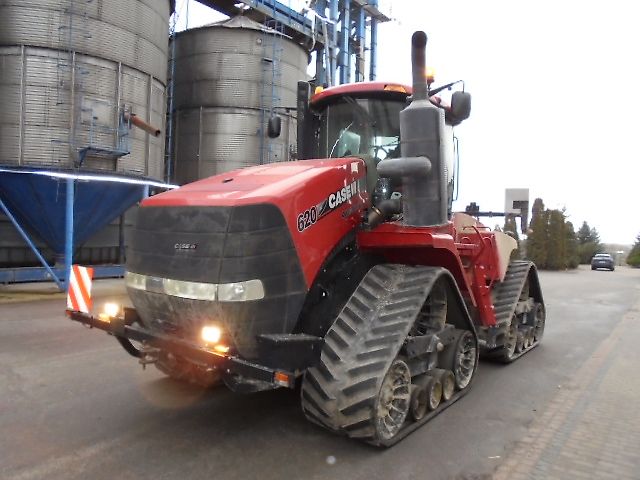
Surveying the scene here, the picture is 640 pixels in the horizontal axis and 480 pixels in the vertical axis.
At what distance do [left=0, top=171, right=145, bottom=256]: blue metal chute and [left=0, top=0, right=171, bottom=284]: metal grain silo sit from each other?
0.08ft

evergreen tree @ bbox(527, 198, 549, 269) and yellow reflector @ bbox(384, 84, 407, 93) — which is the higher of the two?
yellow reflector @ bbox(384, 84, 407, 93)

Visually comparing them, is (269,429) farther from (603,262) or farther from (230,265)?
(603,262)

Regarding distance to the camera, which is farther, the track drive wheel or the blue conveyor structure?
the blue conveyor structure

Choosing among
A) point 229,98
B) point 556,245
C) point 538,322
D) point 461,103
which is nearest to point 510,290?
point 538,322

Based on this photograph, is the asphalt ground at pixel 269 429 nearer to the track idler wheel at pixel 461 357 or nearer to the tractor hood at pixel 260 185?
the track idler wheel at pixel 461 357

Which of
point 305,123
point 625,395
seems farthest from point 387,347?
point 625,395

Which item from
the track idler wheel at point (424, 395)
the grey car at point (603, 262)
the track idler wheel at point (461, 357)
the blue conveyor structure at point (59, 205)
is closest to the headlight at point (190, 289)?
the track idler wheel at point (424, 395)

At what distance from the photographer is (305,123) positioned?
5.73 metres

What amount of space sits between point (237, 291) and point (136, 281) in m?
1.02

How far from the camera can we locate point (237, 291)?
11.3 ft

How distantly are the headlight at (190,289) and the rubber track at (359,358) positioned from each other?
956 millimetres

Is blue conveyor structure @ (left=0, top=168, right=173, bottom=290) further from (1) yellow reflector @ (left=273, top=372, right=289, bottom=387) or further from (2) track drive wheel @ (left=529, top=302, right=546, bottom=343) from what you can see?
(1) yellow reflector @ (left=273, top=372, right=289, bottom=387)


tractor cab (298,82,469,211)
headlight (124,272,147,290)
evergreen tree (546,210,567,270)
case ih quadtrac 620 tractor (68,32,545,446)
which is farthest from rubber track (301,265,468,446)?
evergreen tree (546,210,567,270)

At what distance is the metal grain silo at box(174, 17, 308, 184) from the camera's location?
1819cm
